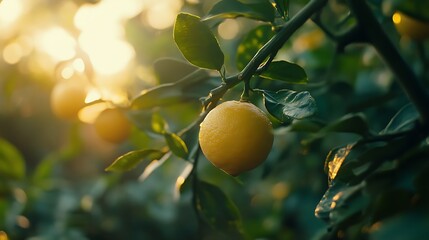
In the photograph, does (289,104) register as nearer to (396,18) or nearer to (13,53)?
(396,18)

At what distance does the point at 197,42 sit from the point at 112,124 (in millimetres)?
669

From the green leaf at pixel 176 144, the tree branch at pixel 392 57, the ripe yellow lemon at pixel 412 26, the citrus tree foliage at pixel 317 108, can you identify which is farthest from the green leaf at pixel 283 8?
the ripe yellow lemon at pixel 412 26

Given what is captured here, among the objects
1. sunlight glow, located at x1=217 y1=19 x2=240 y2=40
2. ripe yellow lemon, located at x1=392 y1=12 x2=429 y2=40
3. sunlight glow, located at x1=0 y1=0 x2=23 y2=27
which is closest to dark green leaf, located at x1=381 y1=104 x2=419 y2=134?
ripe yellow lemon, located at x1=392 y1=12 x2=429 y2=40

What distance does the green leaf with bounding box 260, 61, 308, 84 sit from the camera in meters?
0.92

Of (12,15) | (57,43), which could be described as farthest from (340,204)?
(12,15)

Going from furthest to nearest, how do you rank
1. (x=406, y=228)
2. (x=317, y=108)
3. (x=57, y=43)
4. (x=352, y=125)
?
(x=57, y=43) < (x=352, y=125) < (x=317, y=108) < (x=406, y=228)

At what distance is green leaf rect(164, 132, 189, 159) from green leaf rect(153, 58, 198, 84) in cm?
30

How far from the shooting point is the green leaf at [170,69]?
1304mm

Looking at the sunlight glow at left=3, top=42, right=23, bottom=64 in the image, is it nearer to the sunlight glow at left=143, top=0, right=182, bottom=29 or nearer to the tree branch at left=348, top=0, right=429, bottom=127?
the sunlight glow at left=143, top=0, right=182, bottom=29

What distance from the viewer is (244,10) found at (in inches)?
37.2

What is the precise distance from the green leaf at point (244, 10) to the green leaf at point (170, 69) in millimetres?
339

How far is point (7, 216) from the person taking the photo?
1842mm

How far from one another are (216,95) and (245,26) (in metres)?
2.01

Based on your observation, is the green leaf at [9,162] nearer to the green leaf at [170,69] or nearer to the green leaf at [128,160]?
the green leaf at [170,69]
